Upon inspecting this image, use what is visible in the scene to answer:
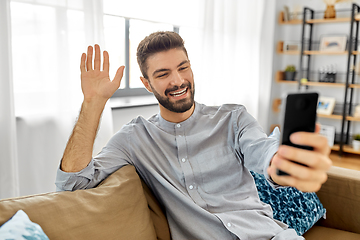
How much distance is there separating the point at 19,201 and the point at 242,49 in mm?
2909

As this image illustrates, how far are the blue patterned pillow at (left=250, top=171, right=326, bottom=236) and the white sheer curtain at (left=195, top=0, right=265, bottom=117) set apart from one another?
155 centimetres

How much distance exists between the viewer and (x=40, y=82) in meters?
1.88

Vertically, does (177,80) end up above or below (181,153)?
above

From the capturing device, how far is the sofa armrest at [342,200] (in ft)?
5.26

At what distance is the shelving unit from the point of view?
3.65 meters

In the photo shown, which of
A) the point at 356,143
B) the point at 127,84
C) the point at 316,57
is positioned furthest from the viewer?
the point at 316,57

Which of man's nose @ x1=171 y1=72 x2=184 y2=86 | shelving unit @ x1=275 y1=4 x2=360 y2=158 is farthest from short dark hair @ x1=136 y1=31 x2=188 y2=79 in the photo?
shelving unit @ x1=275 y1=4 x2=360 y2=158

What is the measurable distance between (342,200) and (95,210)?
1241 mm

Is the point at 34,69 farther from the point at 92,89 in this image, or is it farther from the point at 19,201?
the point at 19,201

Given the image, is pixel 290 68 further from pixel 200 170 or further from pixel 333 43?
pixel 200 170

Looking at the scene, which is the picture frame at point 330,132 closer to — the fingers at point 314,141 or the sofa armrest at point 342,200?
the sofa armrest at point 342,200

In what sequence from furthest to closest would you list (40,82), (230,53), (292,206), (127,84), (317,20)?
(317,20)
(230,53)
(127,84)
(40,82)
(292,206)

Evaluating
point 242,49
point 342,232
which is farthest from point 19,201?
point 242,49

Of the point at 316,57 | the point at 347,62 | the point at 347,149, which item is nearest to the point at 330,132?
the point at 347,149
